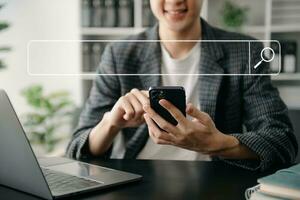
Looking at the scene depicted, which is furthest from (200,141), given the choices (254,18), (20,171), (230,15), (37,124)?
(37,124)

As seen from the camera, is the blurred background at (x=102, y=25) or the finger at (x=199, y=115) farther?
the blurred background at (x=102, y=25)

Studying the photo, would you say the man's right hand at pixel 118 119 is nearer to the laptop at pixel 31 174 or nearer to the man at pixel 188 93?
the man at pixel 188 93

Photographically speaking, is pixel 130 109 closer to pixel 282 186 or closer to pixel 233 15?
pixel 282 186

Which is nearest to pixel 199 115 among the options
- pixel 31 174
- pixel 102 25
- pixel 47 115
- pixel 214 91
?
pixel 214 91

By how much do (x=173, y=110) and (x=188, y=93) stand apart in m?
0.33

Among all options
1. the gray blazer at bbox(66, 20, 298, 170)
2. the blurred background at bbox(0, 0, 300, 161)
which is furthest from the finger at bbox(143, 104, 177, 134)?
the blurred background at bbox(0, 0, 300, 161)

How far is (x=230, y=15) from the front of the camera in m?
1.42

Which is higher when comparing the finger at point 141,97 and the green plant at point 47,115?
the finger at point 141,97

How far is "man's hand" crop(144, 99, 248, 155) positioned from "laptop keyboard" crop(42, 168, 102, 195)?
0.17 meters

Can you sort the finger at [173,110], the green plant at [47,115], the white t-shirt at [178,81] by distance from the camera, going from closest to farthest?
the finger at [173,110], the white t-shirt at [178,81], the green plant at [47,115]

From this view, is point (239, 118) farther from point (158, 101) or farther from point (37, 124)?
point (37, 124)

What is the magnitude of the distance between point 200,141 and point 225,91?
262 millimetres

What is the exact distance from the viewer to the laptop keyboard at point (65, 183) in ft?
2.38

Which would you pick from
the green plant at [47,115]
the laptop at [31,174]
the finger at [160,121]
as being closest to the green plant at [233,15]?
the finger at [160,121]
